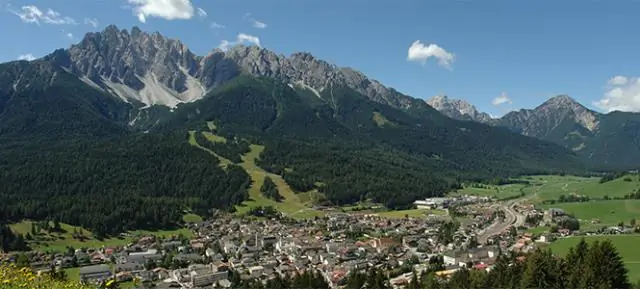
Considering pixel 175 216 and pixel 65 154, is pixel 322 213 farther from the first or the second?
pixel 65 154

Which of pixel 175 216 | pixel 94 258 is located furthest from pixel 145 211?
pixel 94 258

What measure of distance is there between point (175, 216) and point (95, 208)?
18.1 metres

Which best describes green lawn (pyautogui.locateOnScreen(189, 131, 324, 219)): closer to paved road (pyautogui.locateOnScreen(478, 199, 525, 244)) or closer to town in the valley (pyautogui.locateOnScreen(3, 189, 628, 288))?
town in the valley (pyautogui.locateOnScreen(3, 189, 628, 288))

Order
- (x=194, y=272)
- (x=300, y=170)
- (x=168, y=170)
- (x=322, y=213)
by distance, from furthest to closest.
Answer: (x=300, y=170), (x=168, y=170), (x=322, y=213), (x=194, y=272)

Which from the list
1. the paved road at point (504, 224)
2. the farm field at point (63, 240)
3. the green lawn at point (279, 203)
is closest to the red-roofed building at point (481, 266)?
the paved road at point (504, 224)

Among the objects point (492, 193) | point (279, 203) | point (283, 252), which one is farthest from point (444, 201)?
point (283, 252)

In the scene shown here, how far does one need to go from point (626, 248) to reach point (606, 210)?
190 feet

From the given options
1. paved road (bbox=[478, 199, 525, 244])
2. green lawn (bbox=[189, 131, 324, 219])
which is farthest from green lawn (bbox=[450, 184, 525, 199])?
green lawn (bbox=[189, 131, 324, 219])

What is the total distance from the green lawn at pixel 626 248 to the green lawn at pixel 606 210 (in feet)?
101

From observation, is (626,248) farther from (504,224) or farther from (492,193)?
(492,193)

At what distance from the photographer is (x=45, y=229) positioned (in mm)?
106812

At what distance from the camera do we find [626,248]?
7325 centimetres

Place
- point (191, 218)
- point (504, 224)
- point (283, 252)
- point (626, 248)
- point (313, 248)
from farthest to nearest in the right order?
point (191, 218), point (504, 224), point (283, 252), point (313, 248), point (626, 248)

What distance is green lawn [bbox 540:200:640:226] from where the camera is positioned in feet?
379
